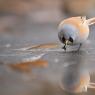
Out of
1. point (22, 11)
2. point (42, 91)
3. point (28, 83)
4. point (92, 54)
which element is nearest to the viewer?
point (42, 91)

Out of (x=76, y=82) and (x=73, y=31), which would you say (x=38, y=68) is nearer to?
(x=76, y=82)

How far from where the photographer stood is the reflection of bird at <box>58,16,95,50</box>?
7.19 ft

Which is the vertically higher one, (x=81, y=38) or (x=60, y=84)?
(x=81, y=38)

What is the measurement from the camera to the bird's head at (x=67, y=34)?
2.19 m

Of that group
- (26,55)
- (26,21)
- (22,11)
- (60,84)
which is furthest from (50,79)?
(22,11)

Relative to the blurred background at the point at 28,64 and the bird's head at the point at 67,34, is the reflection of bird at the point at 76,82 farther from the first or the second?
the bird's head at the point at 67,34

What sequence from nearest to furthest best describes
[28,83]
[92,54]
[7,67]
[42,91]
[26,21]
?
[42,91]
[28,83]
[7,67]
[92,54]
[26,21]

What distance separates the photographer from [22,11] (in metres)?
4.74

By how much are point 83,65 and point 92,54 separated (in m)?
0.23

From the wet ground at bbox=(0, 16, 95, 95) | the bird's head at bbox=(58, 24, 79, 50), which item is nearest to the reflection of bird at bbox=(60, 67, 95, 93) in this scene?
the wet ground at bbox=(0, 16, 95, 95)

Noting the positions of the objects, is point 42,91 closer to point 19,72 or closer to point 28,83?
point 28,83

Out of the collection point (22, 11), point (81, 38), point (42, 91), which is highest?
point (22, 11)

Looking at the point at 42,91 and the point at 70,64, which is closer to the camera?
the point at 42,91

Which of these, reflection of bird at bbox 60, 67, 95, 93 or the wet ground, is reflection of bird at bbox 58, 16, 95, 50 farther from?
reflection of bird at bbox 60, 67, 95, 93
